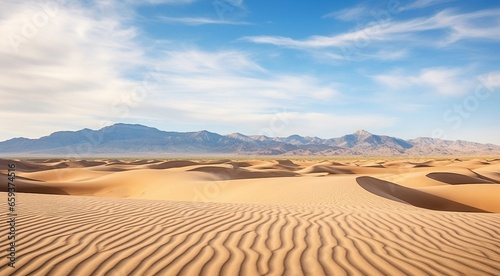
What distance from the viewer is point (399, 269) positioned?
3.82 m

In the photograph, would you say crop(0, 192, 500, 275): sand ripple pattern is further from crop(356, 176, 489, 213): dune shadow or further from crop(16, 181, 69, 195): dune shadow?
crop(16, 181, 69, 195): dune shadow

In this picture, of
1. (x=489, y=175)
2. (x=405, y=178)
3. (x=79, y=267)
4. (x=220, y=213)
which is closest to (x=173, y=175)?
(x=405, y=178)

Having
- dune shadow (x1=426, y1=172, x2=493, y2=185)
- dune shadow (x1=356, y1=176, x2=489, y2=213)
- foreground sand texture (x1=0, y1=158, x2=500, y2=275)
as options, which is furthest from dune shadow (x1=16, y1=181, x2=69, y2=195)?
dune shadow (x1=426, y1=172, x2=493, y2=185)

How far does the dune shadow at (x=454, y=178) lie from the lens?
24.0 metres

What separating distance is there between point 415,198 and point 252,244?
13.1 m

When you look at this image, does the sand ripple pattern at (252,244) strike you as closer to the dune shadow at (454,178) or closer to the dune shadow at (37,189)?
the dune shadow at (37,189)

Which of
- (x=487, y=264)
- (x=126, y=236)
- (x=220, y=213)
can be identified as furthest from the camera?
(x=220, y=213)

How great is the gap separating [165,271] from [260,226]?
2366 millimetres

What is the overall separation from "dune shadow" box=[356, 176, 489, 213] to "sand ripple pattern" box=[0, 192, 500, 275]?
834 centimetres

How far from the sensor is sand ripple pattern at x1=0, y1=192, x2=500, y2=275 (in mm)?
3801

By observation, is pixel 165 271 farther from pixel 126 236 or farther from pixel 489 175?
pixel 489 175

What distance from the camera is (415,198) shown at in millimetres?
15492

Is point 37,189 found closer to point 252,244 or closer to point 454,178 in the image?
point 252,244

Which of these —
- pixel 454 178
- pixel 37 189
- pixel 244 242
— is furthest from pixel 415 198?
pixel 37 189
